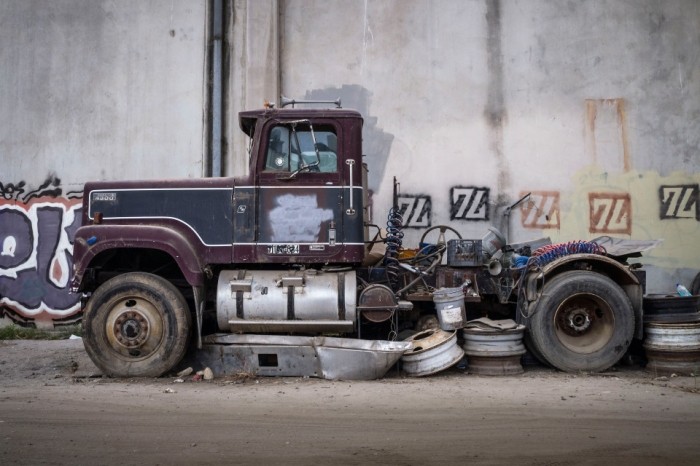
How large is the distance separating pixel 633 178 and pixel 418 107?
3.82m

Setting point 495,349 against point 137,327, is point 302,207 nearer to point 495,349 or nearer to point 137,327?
point 137,327

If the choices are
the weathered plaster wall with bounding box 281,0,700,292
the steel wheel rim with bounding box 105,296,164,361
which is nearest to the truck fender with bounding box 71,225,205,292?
the steel wheel rim with bounding box 105,296,164,361

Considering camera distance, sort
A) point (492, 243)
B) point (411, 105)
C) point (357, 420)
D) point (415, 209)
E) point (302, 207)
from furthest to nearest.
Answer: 1. point (411, 105)
2. point (415, 209)
3. point (492, 243)
4. point (302, 207)
5. point (357, 420)

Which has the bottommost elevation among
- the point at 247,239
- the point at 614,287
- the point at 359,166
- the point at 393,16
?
the point at 614,287

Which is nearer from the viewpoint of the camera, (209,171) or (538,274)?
(538,274)

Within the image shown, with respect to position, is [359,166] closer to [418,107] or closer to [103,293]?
[103,293]

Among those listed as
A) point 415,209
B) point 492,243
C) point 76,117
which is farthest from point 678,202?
point 76,117

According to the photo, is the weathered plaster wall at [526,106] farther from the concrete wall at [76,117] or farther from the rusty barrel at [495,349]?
the rusty barrel at [495,349]

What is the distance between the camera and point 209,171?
1041cm

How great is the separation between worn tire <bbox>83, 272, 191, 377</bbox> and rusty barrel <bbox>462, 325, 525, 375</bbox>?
10.1 ft

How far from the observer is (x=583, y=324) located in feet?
22.3

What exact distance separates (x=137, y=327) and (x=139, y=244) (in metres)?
0.88

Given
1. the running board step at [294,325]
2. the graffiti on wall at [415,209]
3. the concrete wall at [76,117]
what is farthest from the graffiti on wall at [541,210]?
the concrete wall at [76,117]

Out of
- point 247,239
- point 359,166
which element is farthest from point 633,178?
point 247,239
